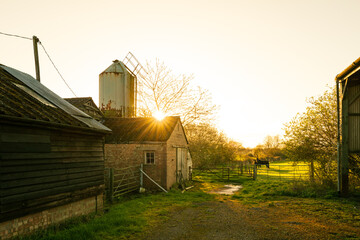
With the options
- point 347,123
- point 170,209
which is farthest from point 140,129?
point 347,123

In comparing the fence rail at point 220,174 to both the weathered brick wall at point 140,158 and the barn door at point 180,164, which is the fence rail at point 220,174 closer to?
the barn door at point 180,164

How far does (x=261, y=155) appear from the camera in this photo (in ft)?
172

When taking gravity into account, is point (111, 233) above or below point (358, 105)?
below

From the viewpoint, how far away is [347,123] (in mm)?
12562

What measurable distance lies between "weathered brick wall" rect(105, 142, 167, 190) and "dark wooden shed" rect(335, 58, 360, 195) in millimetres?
9797

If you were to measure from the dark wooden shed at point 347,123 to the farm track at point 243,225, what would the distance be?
155 inches

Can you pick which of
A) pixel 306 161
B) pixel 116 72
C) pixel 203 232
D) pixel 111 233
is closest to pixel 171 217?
pixel 203 232

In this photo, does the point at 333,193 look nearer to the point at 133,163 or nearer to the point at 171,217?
the point at 171,217

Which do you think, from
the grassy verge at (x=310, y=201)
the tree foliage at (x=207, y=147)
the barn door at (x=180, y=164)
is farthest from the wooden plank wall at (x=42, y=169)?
the tree foliage at (x=207, y=147)

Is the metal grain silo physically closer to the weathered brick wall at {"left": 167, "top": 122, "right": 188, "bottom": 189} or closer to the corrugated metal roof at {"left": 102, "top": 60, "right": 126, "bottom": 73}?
the corrugated metal roof at {"left": 102, "top": 60, "right": 126, "bottom": 73}

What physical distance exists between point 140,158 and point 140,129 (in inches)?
87.5

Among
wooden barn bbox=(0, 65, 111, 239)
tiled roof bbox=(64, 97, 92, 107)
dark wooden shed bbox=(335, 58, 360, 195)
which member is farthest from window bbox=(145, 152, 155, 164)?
dark wooden shed bbox=(335, 58, 360, 195)

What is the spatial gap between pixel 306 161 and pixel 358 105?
4.56 metres

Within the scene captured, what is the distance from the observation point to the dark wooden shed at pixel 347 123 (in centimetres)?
1225
